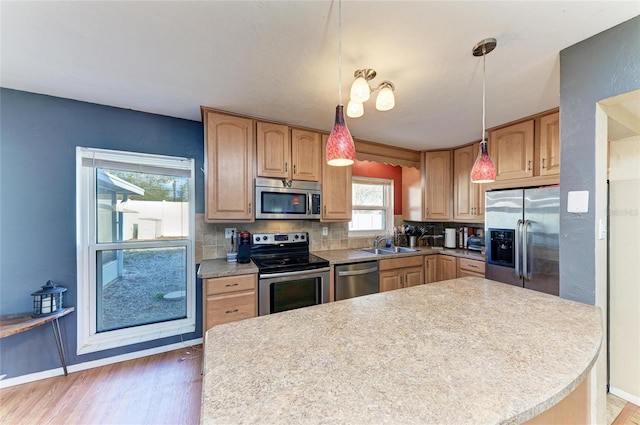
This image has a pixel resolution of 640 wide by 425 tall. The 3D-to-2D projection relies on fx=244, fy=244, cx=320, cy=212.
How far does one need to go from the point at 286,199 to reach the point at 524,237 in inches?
90.2

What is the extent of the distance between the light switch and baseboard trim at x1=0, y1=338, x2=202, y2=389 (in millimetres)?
3146

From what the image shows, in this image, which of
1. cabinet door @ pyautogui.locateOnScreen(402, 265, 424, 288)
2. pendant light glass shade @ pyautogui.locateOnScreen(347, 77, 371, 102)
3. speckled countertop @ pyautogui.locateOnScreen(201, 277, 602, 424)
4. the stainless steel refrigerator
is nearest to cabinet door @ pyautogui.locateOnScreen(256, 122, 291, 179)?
pendant light glass shade @ pyautogui.locateOnScreen(347, 77, 371, 102)

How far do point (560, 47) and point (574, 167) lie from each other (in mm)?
686

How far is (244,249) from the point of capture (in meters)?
2.40

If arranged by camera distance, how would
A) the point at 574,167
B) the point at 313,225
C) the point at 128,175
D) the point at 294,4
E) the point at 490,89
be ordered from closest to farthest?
the point at 294,4, the point at 574,167, the point at 490,89, the point at 128,175, the point at 313,225

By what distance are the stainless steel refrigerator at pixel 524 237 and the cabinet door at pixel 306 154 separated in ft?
6.20

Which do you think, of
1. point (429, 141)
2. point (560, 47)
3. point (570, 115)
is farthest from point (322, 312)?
point (429, 141)

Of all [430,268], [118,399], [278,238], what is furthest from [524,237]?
[118,399]

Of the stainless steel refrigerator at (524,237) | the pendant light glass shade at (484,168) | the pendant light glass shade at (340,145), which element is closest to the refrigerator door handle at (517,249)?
the stainless steel refrigerator at (524,237)

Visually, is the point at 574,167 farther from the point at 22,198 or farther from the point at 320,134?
the point at 22,198

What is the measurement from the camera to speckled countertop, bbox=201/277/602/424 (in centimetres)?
55

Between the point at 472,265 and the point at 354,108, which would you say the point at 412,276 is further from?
the point at 354,108

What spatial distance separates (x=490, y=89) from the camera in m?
1.85

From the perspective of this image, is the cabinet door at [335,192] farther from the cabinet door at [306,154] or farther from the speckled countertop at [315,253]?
the speckled countertop at [315,253]
